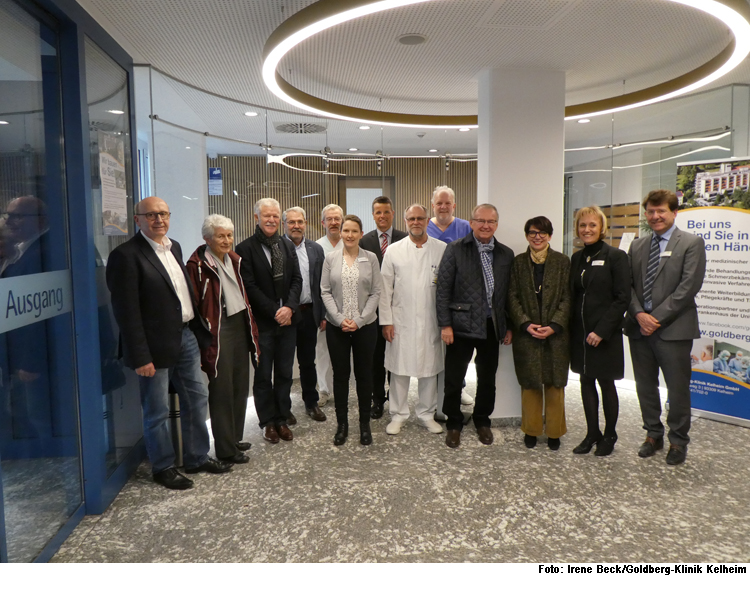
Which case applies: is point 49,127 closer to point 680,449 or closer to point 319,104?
point 319,104

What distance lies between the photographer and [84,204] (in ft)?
9.14

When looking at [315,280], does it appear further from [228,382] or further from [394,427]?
[394,427]

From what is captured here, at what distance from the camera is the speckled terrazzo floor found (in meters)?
2.51

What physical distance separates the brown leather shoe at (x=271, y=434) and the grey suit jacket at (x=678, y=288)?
2694 millimetres

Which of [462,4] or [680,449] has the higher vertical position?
[462,4]

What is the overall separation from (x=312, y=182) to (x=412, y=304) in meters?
2.48

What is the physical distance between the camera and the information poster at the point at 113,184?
3.14 metres

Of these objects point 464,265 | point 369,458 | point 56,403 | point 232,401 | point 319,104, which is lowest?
point 369,458

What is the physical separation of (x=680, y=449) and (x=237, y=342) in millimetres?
3046

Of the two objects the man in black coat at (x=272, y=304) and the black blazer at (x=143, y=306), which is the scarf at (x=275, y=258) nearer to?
the man in black coat at (x=272, y=304)

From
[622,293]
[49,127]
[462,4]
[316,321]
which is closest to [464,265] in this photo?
[622,293]

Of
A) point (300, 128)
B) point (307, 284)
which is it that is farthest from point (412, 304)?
point (300, 128)

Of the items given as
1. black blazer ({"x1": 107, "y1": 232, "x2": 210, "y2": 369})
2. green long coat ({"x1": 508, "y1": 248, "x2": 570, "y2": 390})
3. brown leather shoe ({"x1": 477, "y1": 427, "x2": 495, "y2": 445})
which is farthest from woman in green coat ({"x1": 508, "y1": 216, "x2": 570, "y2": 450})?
black blazer ({"x1": 107, "y1": 232, "x2": 210, "y2": 369})

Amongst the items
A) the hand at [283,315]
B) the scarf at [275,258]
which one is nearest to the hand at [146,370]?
the hand at [283,315]
